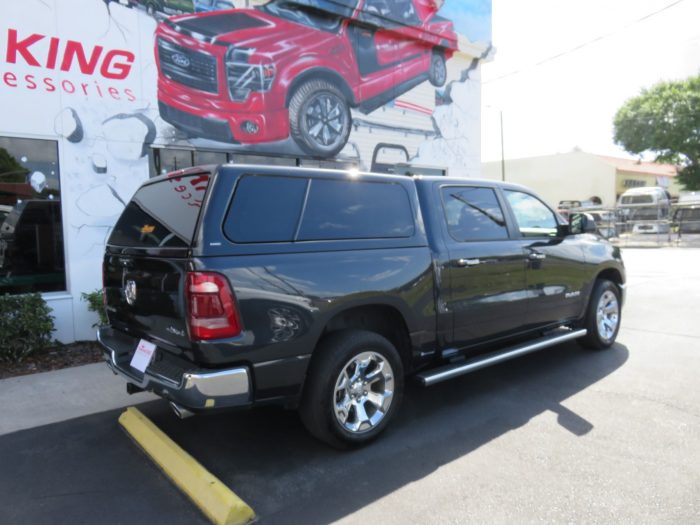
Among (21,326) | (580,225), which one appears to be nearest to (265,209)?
(580,225)

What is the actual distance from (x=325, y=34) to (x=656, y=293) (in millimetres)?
7319

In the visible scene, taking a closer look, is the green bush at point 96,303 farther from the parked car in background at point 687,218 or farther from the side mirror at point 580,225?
the parked car in background at point 687,218

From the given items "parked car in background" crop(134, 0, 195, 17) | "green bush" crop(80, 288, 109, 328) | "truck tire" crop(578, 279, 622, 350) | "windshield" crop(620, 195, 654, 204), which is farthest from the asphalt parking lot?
"windshield" crop(620, 195, 654, 204)

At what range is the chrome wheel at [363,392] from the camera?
334 cm

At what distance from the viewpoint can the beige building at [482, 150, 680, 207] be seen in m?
41.6

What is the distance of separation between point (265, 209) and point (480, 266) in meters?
1.89

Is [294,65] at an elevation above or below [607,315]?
above

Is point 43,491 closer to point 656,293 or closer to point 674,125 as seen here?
point 656,293

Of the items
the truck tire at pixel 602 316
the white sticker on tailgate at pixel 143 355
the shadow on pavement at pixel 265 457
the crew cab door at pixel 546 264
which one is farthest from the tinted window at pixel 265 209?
the truck tire at pixel 602 316

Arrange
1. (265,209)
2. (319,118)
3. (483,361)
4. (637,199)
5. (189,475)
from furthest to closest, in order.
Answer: (637,199), (319,118), (483,361), (265,209), (189,475)

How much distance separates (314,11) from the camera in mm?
8289

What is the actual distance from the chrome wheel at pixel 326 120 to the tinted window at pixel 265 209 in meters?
5.44

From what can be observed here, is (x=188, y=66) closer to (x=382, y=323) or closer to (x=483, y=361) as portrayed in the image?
(x=382, y=323)

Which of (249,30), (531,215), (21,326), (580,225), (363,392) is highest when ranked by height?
(249,30)
